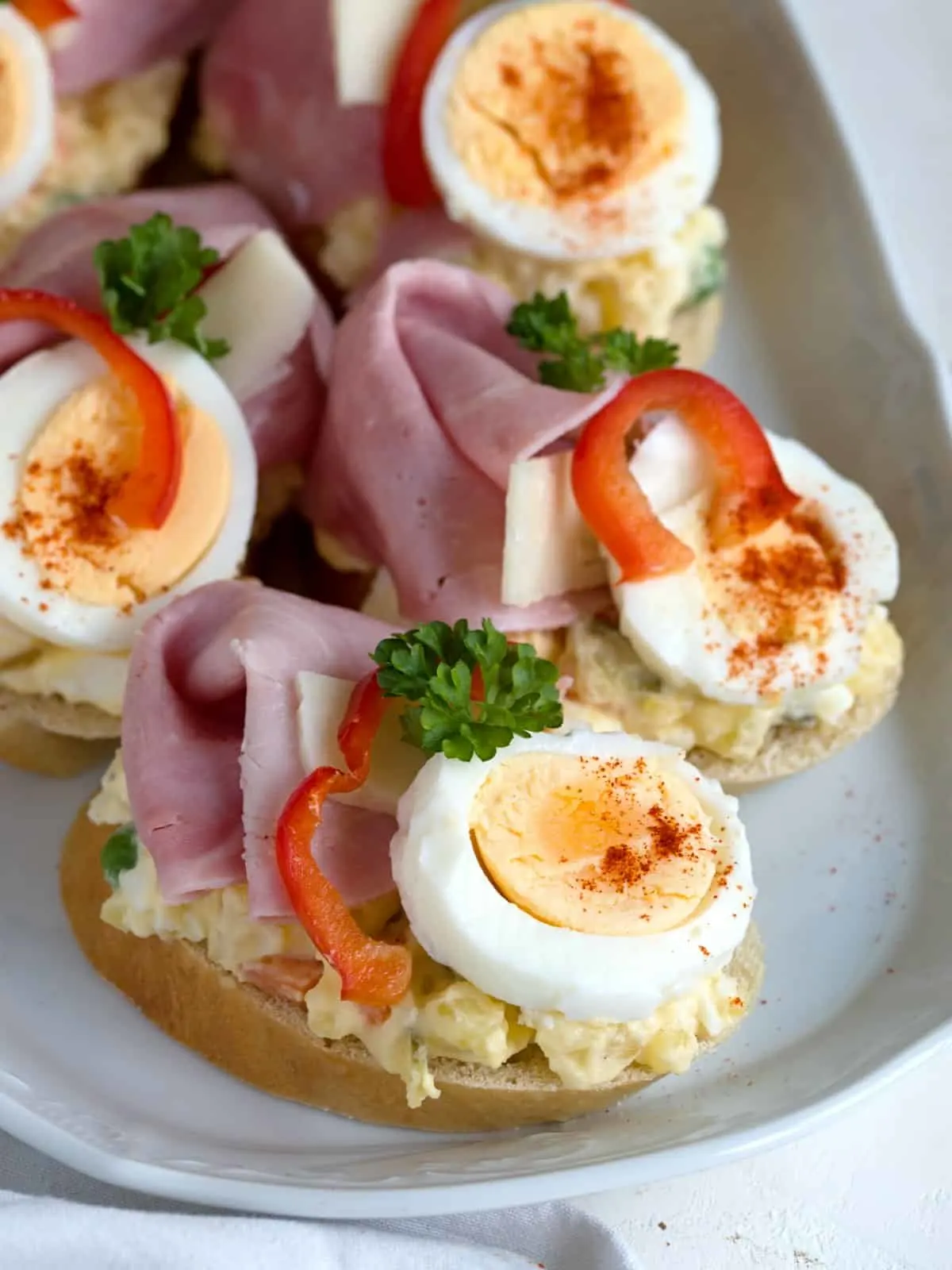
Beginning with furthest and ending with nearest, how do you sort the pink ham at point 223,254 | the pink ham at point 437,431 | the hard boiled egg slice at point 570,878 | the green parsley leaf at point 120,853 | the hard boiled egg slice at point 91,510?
the pink ham at point 223,254 < the pink ham at point 437,431 < the hard boiled egg slice at point 91,510 < the green parsley leaf at point 120,853 < the hard boiled egg slice at point 570,878

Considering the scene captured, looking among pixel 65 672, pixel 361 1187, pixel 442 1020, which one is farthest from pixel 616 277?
pixel 361 1187

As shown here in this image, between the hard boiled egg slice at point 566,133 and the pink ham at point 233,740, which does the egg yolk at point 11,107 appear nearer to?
the hard boiled egg slice at point 566,133

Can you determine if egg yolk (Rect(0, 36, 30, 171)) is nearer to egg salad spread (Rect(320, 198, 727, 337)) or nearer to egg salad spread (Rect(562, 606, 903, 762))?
egg salad spread (Rect(320, 198, 727, 337))

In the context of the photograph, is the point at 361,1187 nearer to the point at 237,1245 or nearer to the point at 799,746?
the point at 237,1245

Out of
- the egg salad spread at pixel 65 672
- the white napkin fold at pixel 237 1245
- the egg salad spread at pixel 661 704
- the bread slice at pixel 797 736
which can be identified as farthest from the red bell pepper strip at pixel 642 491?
the white napkin fold at pixel 237 1245

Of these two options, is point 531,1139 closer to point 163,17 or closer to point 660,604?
point 660,604
